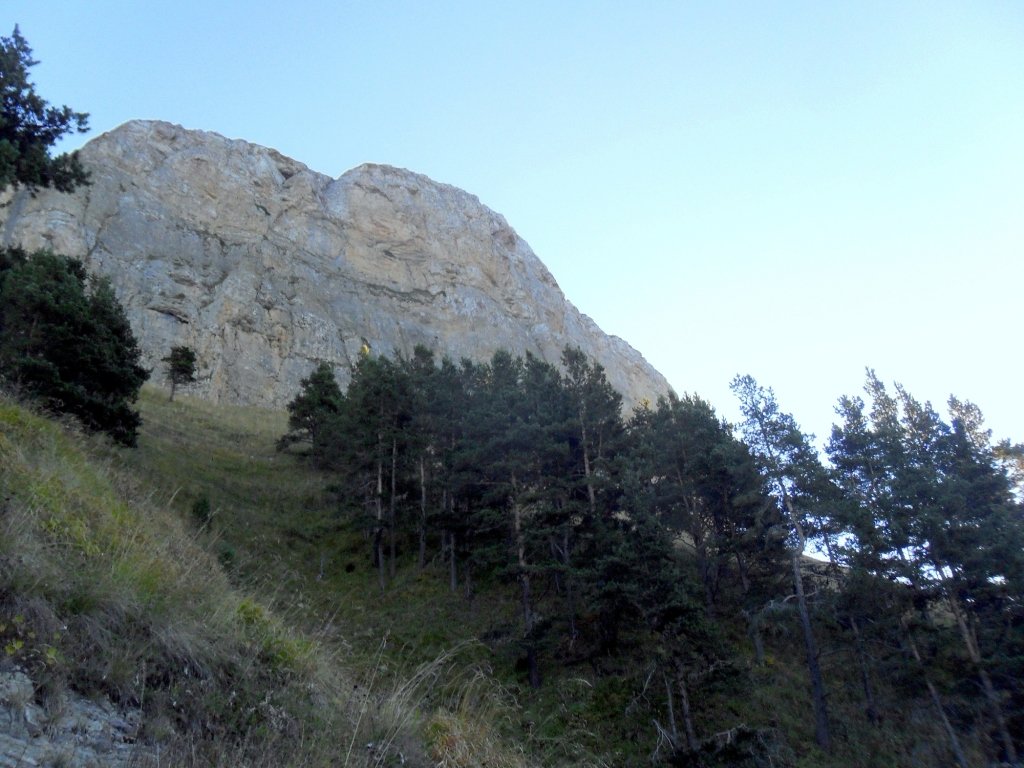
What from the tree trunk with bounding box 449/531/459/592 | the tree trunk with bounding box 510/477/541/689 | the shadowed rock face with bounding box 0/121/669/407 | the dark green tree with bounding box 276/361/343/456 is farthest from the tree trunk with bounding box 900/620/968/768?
the shadowed rock face with bounding box 0/121/669/407

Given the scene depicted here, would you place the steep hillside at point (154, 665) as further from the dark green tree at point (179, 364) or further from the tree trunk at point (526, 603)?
the dark green tree at point (179, 364)

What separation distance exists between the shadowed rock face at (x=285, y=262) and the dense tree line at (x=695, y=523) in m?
35.1

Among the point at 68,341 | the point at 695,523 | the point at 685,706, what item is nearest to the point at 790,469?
the point at 695,523

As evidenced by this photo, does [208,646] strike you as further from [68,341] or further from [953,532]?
[953,532]

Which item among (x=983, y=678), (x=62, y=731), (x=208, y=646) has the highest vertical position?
(x=208, y=646)

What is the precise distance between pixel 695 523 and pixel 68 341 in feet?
63.6

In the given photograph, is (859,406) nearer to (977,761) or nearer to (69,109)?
(977,761)

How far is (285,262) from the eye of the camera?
78.6 m

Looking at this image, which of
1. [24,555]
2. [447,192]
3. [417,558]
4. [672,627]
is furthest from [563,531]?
[447,192]

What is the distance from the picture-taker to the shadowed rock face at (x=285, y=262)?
6356 cm

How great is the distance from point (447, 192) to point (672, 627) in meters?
97.5

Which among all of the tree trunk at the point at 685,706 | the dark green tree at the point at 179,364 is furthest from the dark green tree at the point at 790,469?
the dark green tree at the point at 179,364

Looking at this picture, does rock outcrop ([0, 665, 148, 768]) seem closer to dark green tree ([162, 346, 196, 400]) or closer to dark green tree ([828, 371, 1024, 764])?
dark green tree ([828, 371, 1024, 764])

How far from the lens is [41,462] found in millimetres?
5070
